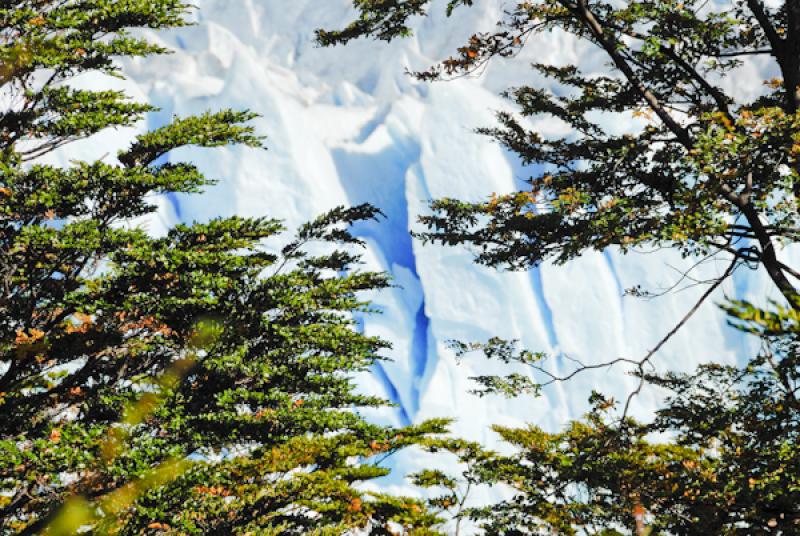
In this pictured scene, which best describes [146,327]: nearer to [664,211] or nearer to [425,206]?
[664,211]

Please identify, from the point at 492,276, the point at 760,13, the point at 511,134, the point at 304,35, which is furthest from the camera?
the point at 304,35

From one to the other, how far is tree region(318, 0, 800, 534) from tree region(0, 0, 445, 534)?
7.95 ft

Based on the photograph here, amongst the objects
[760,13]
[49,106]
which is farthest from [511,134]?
[49,106]

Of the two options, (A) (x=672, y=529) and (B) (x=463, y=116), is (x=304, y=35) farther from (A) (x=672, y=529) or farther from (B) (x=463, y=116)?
(A) (x=672, y=529)

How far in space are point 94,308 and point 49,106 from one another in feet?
9.57

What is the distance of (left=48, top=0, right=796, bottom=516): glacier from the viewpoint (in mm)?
28734

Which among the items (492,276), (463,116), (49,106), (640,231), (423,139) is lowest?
(640,231)

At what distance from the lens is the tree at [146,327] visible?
6055mm

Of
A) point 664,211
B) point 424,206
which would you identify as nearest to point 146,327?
point 664,211

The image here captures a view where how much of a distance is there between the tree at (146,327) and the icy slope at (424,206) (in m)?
19.3

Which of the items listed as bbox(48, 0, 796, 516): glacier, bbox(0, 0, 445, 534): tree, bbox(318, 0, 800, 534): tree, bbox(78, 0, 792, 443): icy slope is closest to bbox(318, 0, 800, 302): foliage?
bbox(318, 0, 800, 534): tree

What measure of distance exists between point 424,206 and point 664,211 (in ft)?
74.7

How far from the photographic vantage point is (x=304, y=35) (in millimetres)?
41906

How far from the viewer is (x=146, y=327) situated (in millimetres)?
8484
